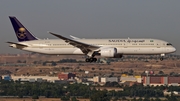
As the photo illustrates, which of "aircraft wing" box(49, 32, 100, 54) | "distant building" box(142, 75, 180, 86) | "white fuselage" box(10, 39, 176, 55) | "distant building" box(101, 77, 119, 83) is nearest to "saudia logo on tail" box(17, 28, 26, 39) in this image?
"white fuselage" box(10, 39, 176, 55)

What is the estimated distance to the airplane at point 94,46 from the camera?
88062mm

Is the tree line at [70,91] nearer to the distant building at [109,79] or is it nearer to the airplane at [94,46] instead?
the distant building at [109,79]

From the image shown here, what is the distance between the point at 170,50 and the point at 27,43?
21.7 m

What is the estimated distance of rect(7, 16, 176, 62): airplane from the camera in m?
88.1

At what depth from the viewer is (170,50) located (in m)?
88.8

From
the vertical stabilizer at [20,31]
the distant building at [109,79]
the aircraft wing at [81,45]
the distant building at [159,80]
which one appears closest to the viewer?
the aircraft wing at [81,45]

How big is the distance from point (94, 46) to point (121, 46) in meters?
4.00

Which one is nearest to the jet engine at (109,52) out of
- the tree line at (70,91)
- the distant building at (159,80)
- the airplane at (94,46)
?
the airplane at (94,46)

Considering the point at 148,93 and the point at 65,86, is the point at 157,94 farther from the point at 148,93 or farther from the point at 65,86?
the point at 65,86

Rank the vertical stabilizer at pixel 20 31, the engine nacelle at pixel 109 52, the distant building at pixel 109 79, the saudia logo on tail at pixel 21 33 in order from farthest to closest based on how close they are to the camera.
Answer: the distant building at pixel 109 79
the saudia logo on tail at pixel 21 33
the vertical stabilizer at pixel 20 31
the engine nacelle at pixel 109 52

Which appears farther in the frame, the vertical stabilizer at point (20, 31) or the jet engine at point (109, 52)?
the vertical stabilizer at point (20, 31)

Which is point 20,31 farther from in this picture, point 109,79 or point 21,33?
point 109,79

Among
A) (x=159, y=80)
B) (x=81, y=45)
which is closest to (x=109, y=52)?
(x=81, y=45)

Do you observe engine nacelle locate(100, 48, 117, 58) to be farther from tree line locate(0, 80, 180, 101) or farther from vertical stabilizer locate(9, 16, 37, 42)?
tree line locate(0, 80, 180, 101)
